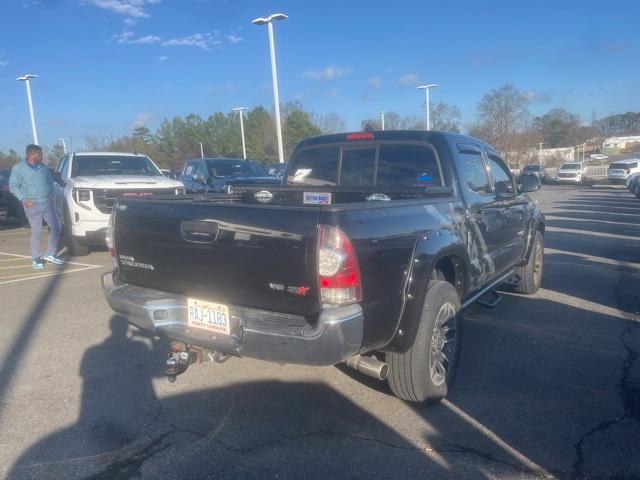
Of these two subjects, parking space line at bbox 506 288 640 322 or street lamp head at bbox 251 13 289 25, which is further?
street lamp head at bbox 251 13 289 25

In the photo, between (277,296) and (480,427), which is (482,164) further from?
(277,296)

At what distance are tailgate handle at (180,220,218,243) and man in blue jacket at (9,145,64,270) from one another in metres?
6.13

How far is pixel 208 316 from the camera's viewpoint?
130 inches

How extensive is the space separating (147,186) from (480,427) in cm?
719

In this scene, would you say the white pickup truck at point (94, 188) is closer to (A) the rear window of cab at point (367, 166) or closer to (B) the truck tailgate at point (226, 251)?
(A) the rear window of cab at point (367, 166)

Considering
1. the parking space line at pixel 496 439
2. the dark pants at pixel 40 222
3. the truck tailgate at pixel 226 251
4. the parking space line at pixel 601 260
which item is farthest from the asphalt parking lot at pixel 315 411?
the parking space line at pixel 601 260

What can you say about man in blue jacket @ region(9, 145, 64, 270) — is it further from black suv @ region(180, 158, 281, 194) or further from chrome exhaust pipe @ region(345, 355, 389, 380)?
chrome exhaust pipe @ region(345, 355, 389, 380)

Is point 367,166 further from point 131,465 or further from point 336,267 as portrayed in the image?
point 131,465

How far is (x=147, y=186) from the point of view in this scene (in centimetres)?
908

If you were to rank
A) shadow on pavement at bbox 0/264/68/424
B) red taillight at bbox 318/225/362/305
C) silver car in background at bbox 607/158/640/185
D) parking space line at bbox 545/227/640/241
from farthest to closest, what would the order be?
silver car in background at bbox 607/158/640/185 → parking space line at bbox 545/227/640/241 → shadow on pavement at bbox 0/264/68/424 → red taillight at bbox 318/225/362/305

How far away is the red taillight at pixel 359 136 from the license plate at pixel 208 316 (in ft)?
7.60

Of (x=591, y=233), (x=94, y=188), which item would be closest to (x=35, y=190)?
(x=94, y=188)

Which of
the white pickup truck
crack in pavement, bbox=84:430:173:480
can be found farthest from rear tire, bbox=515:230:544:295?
Result: the white pickup truck

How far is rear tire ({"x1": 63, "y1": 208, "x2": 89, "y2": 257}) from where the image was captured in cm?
906
